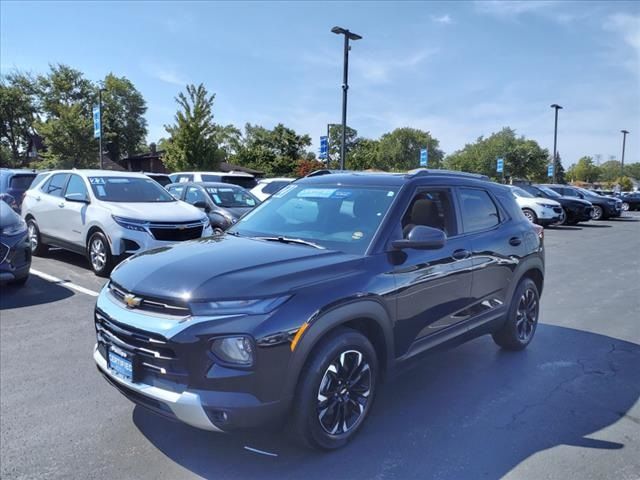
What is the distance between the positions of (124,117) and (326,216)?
2747 inches

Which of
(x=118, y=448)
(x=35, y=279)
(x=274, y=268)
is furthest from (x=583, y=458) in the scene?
(x=35, y=279)

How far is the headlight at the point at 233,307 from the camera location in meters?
2.62

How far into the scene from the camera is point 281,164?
2381 inches

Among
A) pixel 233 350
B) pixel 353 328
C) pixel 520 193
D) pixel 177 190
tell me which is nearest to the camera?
pixel 233 350

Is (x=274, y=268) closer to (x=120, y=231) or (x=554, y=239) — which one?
(x=120, y=231)

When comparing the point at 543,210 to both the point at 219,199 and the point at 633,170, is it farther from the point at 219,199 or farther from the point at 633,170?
the point at 633,170

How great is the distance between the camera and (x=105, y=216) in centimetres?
777

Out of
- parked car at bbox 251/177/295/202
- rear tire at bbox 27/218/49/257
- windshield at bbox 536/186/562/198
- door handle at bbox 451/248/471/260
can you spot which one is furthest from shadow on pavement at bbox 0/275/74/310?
windshield at bbox 536/186/562/198

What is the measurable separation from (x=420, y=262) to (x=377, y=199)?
58 centimetres

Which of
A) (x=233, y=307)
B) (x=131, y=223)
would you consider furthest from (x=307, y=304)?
(x=131, y=223)

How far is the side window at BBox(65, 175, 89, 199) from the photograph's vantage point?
8.50 m

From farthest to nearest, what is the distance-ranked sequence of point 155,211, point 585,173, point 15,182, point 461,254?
point 585,173 < point 15,182 < point 155,211 < point 461,254

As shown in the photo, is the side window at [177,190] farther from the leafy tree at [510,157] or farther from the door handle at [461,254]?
the leafy tree at [510,157]

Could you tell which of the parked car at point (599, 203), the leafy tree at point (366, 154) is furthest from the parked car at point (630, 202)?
the leafy tree at point (366, 154)
